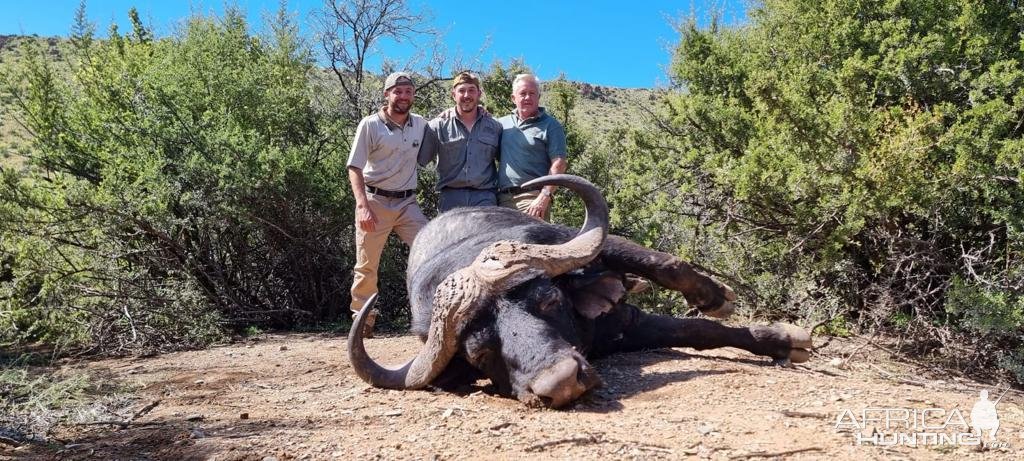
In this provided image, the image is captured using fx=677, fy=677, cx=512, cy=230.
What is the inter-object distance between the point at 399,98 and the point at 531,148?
125 centimetres

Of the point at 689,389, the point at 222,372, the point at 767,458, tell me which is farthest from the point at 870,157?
the point at 222,372

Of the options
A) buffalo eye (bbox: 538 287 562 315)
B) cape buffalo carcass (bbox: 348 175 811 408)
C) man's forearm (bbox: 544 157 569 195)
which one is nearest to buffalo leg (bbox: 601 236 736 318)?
cape buffalo carcass (bbox: 348 175 811 408)

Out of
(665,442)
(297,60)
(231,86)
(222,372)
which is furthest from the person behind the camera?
(297,60)

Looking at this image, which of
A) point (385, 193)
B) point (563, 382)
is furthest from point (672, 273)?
point (385, 193)

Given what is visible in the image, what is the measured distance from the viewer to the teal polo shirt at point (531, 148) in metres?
6.05

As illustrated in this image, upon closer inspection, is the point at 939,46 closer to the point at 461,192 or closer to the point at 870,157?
the point at 870,157

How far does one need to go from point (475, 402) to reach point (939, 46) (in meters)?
4.68

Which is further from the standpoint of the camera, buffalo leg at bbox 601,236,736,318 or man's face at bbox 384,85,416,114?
man's face at bbox 384,85,416,114

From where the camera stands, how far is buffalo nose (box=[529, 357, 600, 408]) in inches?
122

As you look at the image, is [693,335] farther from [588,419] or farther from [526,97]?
[526,97]

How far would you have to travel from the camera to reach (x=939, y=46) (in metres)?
5.38

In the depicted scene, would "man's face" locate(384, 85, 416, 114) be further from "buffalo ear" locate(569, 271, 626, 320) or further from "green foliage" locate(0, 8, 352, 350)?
"buffalo ear" locate(569, 271, 626, 320)

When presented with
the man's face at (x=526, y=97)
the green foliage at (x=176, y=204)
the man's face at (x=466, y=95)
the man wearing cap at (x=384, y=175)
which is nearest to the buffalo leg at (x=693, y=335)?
the man's face at (x=526, y=97)

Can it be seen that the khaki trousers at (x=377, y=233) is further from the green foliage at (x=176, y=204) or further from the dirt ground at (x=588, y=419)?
the dirt ground at (x=588, y=419)
